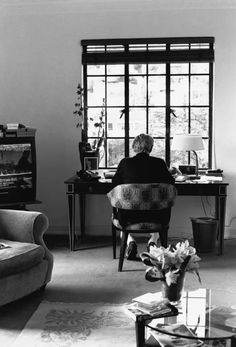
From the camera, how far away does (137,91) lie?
6379 mm

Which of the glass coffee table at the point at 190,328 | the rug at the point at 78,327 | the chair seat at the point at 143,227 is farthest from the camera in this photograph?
the chair seat at the point at 143,227

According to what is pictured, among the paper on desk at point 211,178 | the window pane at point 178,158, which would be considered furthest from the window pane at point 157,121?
the paper on desk at point 211,178

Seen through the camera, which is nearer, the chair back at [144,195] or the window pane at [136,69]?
the chair back at [144,195]

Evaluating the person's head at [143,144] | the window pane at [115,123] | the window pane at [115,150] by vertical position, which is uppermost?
the window pane at [115,123]

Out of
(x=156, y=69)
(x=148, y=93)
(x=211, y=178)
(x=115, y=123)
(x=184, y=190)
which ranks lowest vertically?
(x=184, y=190)

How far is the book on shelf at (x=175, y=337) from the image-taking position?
2693 mm

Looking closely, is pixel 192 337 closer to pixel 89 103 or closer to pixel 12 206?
pixel 12 206

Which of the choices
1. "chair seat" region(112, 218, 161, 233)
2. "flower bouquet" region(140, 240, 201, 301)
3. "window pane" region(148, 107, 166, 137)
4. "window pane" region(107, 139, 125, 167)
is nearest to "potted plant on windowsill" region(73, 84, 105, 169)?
"window pane" region(107, 139, 125, 167)

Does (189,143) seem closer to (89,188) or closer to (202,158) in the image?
(202,158)

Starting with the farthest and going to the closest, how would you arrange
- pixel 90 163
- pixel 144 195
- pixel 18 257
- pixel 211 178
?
pixel 90 163 → pixel 211 178 → pixel 144 195 → pixel 18 257

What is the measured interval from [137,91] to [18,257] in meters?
3.07

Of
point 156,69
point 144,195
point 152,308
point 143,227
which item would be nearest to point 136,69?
point 156,69

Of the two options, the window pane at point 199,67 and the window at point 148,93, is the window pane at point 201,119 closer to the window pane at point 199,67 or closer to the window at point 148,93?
the window at point 148,93

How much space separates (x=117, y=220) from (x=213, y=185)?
1.13m
